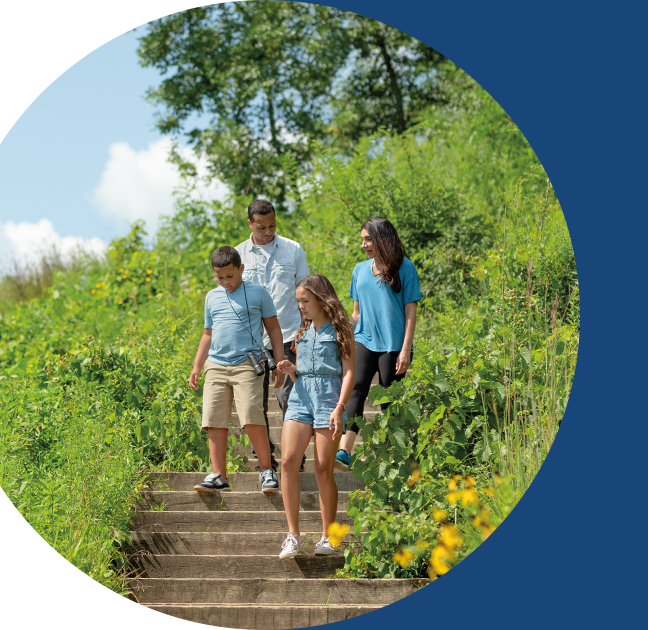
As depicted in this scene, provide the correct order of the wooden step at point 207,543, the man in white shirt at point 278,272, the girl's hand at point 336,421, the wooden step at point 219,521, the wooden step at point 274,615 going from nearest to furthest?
A: the wooden step at point 274,615 < the girl's hand at point 336,421 < the wooden step at point 207,543 < the wooden step at point 219,521 < the man in white shirt at point 278,272

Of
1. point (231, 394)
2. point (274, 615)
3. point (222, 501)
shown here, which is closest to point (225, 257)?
point (231, 394)

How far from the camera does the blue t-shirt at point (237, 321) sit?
385cm

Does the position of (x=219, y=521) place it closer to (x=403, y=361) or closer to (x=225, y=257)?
(x=403, y=361)

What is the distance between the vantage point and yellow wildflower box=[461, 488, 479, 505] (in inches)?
118

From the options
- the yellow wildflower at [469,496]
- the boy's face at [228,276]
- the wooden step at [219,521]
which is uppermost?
the boy's face at [228,276]

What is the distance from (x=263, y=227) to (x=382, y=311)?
38.2 inches

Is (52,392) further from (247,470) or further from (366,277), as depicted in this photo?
(366,277)

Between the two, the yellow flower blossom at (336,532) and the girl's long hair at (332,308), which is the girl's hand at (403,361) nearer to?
the girl's long hair at (332,308)

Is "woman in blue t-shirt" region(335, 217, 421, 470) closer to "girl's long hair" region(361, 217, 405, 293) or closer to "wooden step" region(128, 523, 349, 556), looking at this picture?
"girl's long hair" region(361, 217, 405, 293)

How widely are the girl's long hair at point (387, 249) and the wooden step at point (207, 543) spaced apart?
5.08ft

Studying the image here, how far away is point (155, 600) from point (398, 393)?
66.6 inches

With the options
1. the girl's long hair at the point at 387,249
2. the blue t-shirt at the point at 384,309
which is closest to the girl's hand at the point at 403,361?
the blue t-shirt at the point at 384,309

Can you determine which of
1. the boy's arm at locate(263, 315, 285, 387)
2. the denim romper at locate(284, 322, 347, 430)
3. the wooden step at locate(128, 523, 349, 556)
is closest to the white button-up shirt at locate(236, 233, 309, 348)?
the boy's arm at locate(263, 315, 285, 387)

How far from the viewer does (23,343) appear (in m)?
7.25
